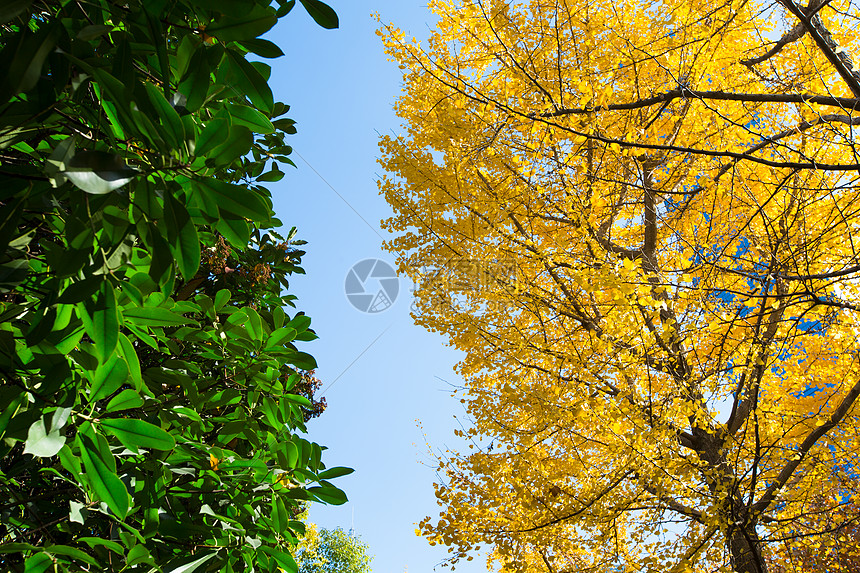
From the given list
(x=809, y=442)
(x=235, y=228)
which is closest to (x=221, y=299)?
(x=235, y=228)

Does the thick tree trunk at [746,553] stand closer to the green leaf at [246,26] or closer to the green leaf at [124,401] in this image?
the green leaf at [124,401]

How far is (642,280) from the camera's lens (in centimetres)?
249

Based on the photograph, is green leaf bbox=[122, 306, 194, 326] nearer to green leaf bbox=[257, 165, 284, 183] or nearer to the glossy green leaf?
the glossy green leaf

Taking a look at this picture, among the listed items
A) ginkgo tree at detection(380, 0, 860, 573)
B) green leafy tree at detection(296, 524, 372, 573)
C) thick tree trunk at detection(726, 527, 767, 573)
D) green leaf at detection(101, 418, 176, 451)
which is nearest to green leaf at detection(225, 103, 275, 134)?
green leaf at detection(101, 418, 176, 451)

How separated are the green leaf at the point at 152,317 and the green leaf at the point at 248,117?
32cm

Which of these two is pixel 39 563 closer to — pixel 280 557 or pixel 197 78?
pixel 280 557

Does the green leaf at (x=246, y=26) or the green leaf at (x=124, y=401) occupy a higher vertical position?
the green leaf at (x=246, y=26)

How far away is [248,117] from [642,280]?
2.25 meters

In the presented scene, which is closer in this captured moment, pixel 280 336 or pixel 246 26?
pixel 246 26

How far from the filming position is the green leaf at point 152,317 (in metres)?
0.74

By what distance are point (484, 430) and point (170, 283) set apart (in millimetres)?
3638

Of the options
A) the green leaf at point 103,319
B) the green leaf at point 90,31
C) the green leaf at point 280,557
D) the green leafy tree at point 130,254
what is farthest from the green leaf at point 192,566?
the green leaf at point 90,31

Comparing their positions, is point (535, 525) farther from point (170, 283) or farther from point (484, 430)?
point (170, 283)

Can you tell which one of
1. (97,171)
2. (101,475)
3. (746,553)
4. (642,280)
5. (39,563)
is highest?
(642,280)
